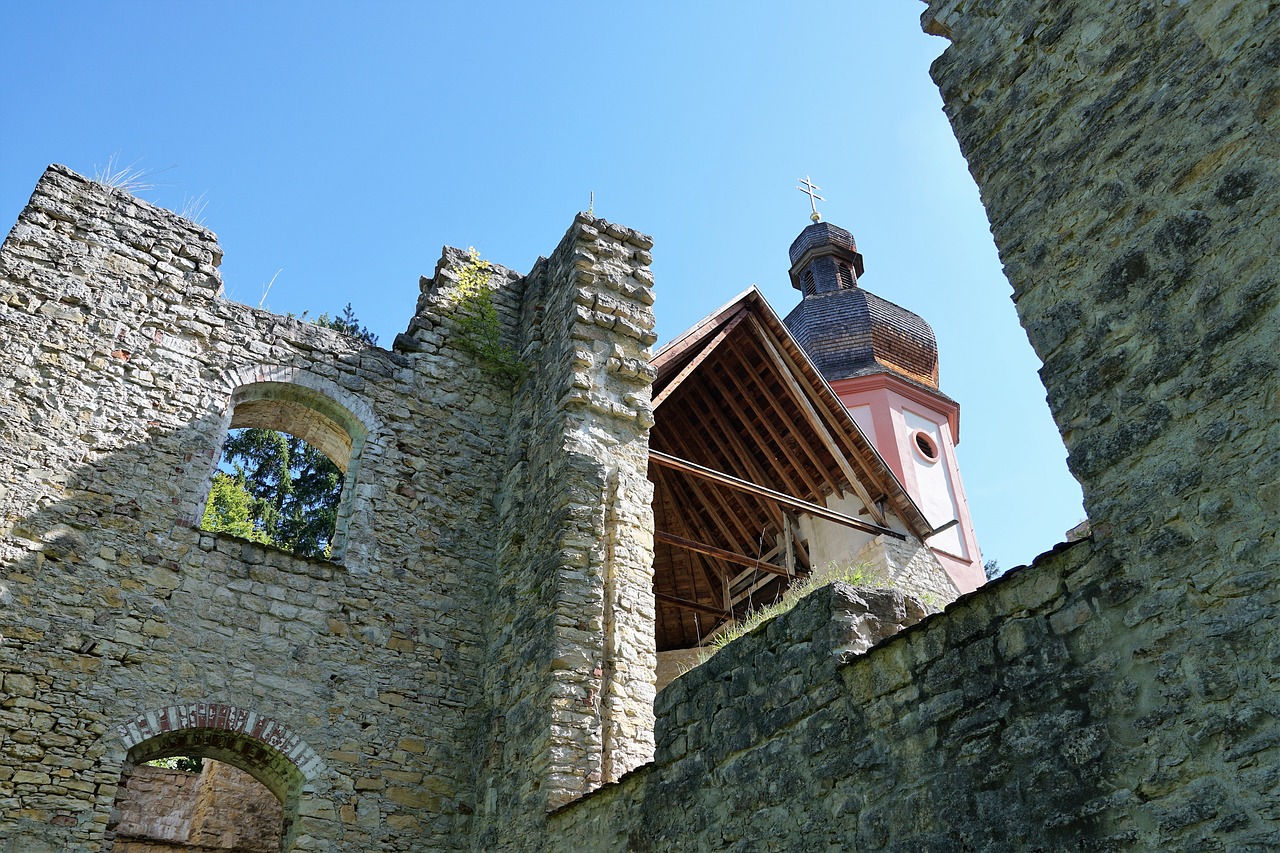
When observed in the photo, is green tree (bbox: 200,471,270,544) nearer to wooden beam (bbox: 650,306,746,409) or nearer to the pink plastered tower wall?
wooden beam (bbox: 650,306,746,409)

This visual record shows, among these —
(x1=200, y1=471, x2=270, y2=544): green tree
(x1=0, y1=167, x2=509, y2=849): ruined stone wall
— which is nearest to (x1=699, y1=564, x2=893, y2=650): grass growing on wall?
(x1=0, y1=167, x2=509, y2=849): ruined stone wall

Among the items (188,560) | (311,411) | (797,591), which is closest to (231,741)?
(188,560)

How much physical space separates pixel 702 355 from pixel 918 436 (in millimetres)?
8216

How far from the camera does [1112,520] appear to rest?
11.0 ft

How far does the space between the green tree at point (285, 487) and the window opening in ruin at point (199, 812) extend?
7.61 metres

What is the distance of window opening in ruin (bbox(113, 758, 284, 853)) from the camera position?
33.5ft

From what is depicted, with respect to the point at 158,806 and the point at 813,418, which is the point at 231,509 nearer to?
the point at 158,806

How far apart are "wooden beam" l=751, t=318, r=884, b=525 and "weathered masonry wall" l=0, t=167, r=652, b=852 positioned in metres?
3.60

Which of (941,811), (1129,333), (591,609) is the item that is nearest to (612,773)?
(591,609)

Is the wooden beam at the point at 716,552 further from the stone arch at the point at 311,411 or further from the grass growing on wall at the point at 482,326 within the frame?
the stone arch at the point at 311,411

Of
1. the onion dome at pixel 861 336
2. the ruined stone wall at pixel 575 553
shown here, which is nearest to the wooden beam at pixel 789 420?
the ruined stone wall at pixel 575 553

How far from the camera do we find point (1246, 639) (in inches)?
113

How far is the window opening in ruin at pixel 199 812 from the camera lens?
10.2 m

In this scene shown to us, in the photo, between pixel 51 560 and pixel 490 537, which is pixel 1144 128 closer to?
pixel 490 537
